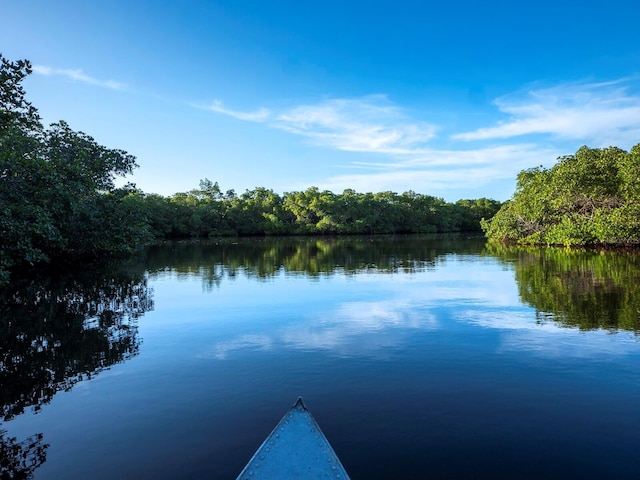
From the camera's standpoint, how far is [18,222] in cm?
1158

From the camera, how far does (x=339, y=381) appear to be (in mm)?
8297

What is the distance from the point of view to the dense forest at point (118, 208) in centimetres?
1255

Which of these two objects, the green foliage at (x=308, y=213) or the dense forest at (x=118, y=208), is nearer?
the dense forest at (x=118, y=208)

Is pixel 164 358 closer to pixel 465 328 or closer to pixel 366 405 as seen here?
pixel 366 405

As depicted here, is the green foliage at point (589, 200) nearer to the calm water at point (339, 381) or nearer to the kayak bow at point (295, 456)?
the calm water at point (339, 381)

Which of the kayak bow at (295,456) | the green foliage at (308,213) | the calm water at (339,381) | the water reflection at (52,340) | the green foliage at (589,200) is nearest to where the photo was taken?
the kayak bow at (295,456)

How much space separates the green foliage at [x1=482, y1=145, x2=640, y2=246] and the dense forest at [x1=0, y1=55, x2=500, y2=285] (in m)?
33.7

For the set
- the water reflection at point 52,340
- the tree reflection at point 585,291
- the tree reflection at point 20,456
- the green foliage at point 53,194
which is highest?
the green foliage at point 53,194

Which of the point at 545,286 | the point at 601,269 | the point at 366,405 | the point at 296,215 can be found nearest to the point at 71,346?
the point at 366,405

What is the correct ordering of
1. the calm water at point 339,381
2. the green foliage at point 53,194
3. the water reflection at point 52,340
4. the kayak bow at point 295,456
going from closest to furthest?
the kayak bow at point 295,456
the calm water at point 339,381
the water reflection at point 52,340
the green foliage at point 53,194

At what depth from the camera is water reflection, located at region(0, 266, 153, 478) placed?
23.4ft

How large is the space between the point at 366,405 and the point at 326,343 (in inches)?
152

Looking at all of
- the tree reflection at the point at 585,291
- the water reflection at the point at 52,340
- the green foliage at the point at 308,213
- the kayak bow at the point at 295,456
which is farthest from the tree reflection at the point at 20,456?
the green foliage at the point at 308,213

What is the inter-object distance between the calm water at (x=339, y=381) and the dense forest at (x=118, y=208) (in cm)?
325
